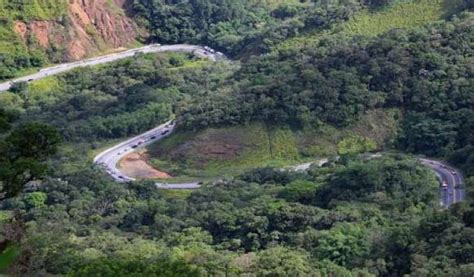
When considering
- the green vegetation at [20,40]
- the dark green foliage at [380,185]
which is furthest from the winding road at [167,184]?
the green vegetation at [20,40]

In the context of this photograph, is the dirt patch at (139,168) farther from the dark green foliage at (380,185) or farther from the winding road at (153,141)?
the dark green foliage at (380,185)

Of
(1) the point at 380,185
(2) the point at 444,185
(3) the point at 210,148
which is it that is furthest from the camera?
Result: (3) the point at 210,148

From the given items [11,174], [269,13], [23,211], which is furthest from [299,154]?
[269,13]

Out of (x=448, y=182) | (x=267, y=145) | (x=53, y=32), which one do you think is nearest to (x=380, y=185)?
(x=448, y=182)

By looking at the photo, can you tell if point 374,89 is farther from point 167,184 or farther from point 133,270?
point 133,270

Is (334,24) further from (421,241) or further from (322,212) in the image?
(421,241)
